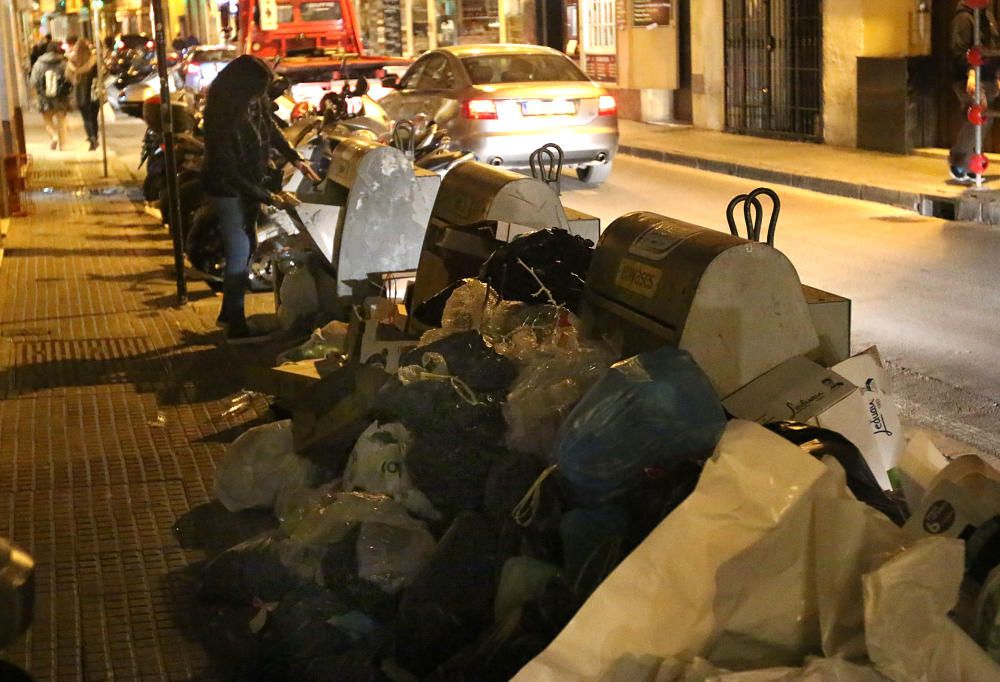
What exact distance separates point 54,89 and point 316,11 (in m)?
6.14

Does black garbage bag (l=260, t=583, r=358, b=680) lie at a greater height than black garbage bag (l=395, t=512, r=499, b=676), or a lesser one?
lesser

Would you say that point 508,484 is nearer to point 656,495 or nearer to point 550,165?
point 656,495

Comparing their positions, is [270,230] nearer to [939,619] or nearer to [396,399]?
[396,399]

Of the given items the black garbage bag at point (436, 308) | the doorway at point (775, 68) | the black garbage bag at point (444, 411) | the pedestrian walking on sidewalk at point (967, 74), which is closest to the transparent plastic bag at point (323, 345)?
the black garbage bag at point (436, 308)

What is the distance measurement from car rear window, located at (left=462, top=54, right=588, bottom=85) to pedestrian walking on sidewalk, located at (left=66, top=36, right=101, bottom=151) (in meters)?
9.11

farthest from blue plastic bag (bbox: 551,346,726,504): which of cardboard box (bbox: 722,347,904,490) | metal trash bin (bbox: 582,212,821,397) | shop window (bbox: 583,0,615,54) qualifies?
shop window (bbox: 583,0,615,54)

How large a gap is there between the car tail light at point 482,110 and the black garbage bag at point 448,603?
12730 mm

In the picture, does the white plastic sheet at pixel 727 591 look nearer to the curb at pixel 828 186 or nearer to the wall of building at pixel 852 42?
the curb at pixel 828 186

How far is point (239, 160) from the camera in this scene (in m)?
8.86

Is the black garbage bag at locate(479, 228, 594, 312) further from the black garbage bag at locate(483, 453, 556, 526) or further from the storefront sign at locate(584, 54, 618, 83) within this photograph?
the storefront sign at locate(584, 54, 618, 83)

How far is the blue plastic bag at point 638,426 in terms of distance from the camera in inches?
151

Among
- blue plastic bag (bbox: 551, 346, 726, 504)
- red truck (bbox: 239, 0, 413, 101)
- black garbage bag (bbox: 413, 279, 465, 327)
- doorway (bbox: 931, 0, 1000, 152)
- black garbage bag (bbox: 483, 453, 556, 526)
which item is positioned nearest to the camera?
blue plastic bag (bbox: 551, 346, 726, 504)

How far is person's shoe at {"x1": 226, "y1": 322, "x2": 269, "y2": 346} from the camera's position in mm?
9078

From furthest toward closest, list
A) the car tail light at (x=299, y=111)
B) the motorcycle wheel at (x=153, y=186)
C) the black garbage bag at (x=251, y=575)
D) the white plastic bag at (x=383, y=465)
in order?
the motorcycle wheel at (x=153, y=186)
the car tail light at (x=299, y=111)
the white plastic bag at (x=383, y=465)
the black garbage bag at (x=251, y=575)
